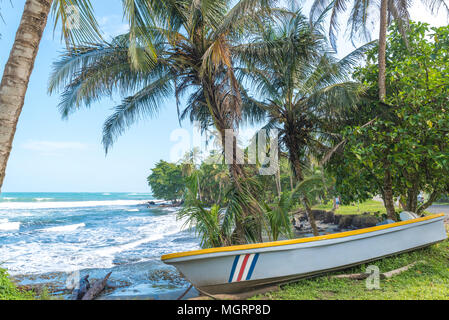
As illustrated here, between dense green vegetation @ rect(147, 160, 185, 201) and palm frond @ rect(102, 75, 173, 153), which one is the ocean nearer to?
palm frond @ rect(102, 75, 173, 153)

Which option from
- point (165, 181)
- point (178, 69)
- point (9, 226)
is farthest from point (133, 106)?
point (165, 181)

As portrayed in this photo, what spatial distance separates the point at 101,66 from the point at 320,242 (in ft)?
17.3

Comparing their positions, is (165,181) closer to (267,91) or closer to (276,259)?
(267,91)

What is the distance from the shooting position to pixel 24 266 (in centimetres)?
881

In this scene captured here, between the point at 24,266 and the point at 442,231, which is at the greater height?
the point at 442,231

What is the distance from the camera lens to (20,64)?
8.78 feet

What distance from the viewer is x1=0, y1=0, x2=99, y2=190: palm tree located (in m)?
2.58

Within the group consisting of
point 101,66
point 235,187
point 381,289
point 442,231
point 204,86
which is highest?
point 101,66

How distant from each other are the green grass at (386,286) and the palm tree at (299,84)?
210cm

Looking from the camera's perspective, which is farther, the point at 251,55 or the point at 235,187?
the point at 251,55

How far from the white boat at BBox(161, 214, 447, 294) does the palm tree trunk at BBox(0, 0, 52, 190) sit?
7.34 ft

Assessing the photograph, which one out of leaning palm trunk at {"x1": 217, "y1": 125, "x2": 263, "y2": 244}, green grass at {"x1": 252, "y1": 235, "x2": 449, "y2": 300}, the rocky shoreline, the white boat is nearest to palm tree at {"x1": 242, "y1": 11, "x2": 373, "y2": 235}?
leaning palm trunk at {"x1": 217, "y1": 125, "x2": 263, "y2": 244}
